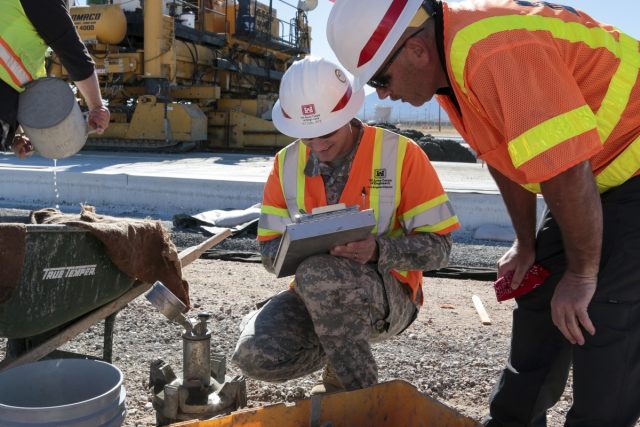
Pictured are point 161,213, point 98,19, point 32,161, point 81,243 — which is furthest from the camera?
A: point 98,19

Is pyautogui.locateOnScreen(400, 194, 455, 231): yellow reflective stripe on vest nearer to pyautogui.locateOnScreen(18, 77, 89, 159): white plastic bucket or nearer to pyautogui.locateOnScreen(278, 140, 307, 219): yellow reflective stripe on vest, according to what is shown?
pyautogui.locateOnScreen(278, 140, 307, 219): yellow reflective stripe on vest

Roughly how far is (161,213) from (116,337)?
423cm

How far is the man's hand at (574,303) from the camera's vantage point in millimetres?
1841

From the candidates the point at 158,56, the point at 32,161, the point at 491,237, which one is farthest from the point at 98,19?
the point at 491,237

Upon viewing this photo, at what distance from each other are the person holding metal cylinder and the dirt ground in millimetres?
1278

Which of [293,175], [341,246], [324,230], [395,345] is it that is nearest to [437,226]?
[341,246]

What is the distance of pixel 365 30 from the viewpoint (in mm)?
1948

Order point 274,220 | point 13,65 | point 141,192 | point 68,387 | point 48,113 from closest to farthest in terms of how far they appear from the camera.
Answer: point 68,387 < point 274,220 < point 13,65 < point 48,113 < point 141,192

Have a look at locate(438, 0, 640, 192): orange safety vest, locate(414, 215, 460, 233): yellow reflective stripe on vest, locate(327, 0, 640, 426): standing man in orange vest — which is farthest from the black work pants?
locate(414, 215, 460, 233): yellow reflective stripe on vest

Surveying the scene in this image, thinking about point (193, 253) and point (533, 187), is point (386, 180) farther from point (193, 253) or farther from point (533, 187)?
point (193, 253)

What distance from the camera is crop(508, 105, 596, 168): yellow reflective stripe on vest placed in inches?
64.7

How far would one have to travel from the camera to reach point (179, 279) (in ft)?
9.96

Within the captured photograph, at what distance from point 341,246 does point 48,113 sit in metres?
1.65

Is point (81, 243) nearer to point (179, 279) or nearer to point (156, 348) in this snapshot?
point (179, 279)
